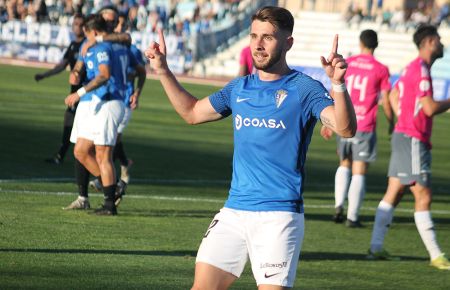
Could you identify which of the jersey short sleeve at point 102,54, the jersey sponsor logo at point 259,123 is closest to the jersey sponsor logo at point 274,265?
the jersey sponsor logo at point 259,123

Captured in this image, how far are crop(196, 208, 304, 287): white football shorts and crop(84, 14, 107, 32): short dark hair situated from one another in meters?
6.70

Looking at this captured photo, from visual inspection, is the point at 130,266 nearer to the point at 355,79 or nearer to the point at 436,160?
the point at 355,79

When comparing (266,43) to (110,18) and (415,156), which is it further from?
(110,18)

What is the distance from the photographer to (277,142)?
682 cm

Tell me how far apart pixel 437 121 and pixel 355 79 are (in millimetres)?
21963

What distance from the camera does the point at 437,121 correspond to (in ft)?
117

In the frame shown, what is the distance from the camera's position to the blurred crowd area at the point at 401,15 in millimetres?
54878

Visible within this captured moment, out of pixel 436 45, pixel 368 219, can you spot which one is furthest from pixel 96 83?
pixel 368 219

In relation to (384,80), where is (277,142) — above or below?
above

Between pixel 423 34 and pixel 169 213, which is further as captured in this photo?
pixel 169 213

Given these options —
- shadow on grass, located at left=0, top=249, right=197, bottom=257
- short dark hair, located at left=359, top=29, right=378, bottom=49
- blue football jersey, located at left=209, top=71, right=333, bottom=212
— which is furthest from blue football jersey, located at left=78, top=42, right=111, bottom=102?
blue football jersey, located at left=209, top=71, right=333, bottom=212

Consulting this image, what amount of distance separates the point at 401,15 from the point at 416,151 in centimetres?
4500

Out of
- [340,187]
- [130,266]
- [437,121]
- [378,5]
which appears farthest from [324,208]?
[378,5]

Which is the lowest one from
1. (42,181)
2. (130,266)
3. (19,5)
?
(19,5)
